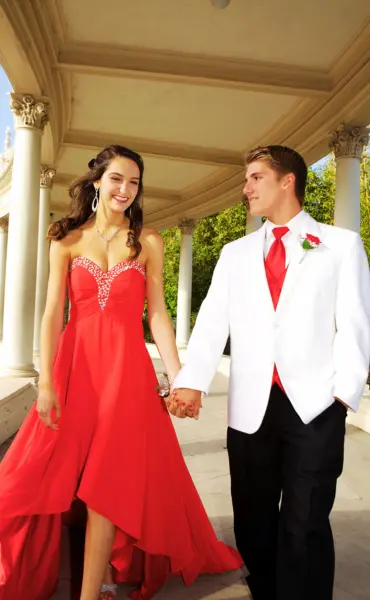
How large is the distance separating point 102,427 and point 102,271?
1.00m

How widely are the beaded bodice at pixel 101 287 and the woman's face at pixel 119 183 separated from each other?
399 mm

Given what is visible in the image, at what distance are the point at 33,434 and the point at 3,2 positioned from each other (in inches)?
Answer: 272

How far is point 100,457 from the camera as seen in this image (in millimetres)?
3318

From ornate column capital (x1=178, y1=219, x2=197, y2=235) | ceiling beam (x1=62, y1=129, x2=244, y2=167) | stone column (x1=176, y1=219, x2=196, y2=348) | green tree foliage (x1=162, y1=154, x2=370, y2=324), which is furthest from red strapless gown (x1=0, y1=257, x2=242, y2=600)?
green tree foliage (x1=162, y1=154, x2=370, y2=324)

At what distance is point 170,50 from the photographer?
11.7m

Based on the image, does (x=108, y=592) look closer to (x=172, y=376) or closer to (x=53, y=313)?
(x=172, y=376)

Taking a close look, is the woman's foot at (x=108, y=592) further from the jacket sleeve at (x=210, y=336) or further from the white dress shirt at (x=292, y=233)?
the white dress shirt at (x=292, y=233)

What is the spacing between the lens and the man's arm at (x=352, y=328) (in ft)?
9.41

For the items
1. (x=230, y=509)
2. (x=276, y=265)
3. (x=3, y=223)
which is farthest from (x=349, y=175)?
(x=3, y=223)

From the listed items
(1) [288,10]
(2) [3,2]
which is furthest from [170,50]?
(2) [3,2]

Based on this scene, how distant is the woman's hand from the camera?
132 inches

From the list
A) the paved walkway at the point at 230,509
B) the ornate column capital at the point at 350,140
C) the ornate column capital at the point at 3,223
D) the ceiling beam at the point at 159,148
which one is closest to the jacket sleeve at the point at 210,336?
the paved walkway at the point at 230,509

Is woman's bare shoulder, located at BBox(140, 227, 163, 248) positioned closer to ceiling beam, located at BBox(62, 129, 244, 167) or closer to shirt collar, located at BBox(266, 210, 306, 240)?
shirt collar, located at BBox(266, 210, 306, 240)

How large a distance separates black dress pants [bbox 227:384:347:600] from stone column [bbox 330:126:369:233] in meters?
10.5
